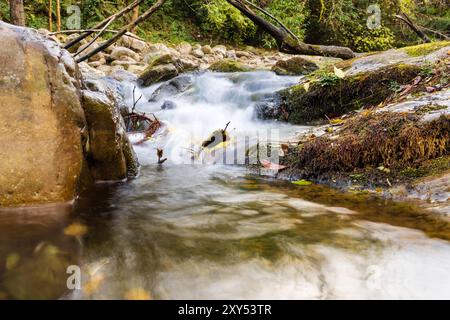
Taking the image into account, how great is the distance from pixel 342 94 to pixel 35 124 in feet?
13.5

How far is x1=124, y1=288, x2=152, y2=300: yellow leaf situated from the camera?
168cm

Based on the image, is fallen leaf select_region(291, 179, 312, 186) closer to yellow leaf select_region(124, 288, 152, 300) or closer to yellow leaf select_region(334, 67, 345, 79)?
yellow leaf select_region(124, 288, 152, 300)

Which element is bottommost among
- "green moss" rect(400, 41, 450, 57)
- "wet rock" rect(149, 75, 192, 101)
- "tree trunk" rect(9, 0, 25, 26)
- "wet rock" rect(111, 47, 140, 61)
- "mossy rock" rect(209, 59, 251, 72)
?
"wet rock" rect(149, 75, 192, 101)

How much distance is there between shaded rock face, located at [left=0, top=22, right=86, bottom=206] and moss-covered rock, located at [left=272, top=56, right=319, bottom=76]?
657cm

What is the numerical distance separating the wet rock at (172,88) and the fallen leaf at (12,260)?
21.2 feet

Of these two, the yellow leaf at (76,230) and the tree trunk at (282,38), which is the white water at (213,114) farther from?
the yellow leaf at (76,230)

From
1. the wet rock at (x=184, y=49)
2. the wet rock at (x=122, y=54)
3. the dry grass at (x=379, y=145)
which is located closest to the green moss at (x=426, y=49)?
the dry grass at (x=379, y=145)

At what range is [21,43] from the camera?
9.12 ft

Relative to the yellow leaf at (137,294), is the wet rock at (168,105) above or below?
above

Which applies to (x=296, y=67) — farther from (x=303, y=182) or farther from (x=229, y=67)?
(x=303, y=182)

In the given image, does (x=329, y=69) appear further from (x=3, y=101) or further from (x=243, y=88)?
(x=3, y=101)

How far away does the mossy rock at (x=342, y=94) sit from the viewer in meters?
5.05

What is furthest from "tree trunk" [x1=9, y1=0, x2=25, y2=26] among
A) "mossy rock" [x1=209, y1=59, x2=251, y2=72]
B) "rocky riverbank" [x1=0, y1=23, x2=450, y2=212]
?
"rocky riverbank" [x1=0, y1=23, x2=450, y2=212]

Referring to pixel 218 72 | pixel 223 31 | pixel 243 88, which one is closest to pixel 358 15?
pixel 223 31
